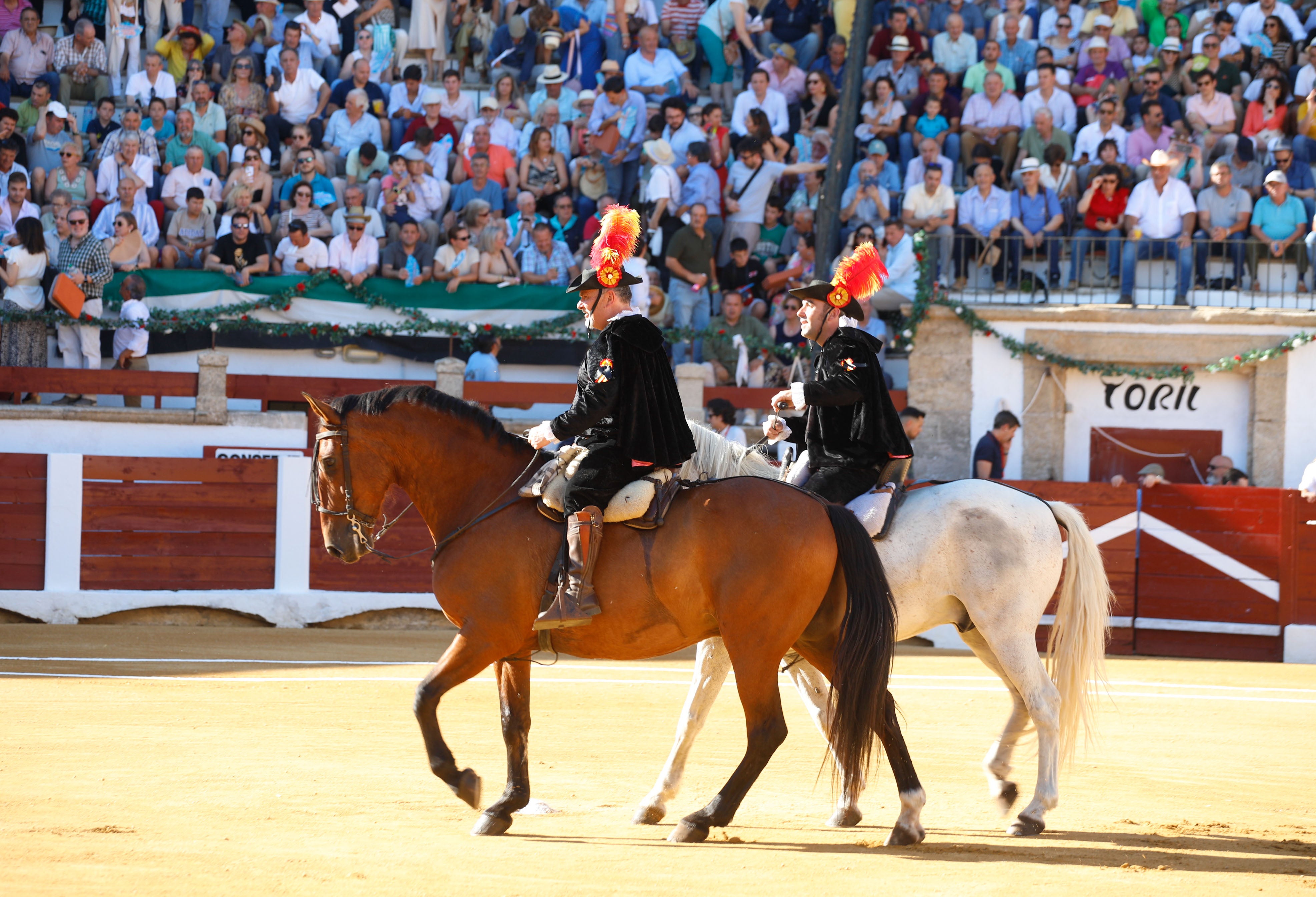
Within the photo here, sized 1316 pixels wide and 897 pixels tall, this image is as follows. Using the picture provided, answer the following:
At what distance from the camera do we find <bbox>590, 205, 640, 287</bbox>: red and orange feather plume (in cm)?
556

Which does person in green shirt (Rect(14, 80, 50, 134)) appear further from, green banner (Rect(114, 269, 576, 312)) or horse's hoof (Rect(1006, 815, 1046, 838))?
horse's hoof (Rect(1006, 815, 1046, 838))

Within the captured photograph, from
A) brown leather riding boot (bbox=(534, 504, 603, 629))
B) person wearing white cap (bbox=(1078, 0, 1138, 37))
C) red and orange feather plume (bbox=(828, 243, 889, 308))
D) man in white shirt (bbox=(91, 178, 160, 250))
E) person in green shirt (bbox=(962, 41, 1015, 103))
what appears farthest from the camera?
person wearing white cap (bbox=(1078, 0, 1138, 37))

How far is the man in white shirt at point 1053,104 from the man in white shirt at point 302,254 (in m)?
7.58

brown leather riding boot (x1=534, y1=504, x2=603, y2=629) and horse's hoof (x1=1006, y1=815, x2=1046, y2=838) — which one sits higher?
brown leather riding boot (x1=534, y1=504, x2=603, y2=629)

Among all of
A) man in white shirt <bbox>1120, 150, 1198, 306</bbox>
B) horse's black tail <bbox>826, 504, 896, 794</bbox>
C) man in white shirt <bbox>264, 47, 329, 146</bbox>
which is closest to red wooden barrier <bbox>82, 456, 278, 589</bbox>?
man in white shirt <bbox>264, 47, 329, 146</bbox>

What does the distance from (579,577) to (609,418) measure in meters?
0.65

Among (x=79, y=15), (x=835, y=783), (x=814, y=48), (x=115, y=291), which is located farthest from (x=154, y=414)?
(x=835, y=783)

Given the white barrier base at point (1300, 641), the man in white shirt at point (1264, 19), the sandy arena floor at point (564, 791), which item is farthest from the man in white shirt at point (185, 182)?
the man in white shirt at point (1264, 19)

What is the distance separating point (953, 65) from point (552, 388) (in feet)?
20.9

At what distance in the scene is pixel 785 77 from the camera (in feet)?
52.7

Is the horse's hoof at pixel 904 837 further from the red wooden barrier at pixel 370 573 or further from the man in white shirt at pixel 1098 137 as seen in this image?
the man in white shirt at pixel 1098 137

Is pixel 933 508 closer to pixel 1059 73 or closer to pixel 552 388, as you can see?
pixel 552 388

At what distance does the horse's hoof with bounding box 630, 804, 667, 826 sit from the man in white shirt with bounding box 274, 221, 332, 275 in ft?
31.9

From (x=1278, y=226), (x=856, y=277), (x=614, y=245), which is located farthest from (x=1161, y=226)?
(x=614, y=245)
